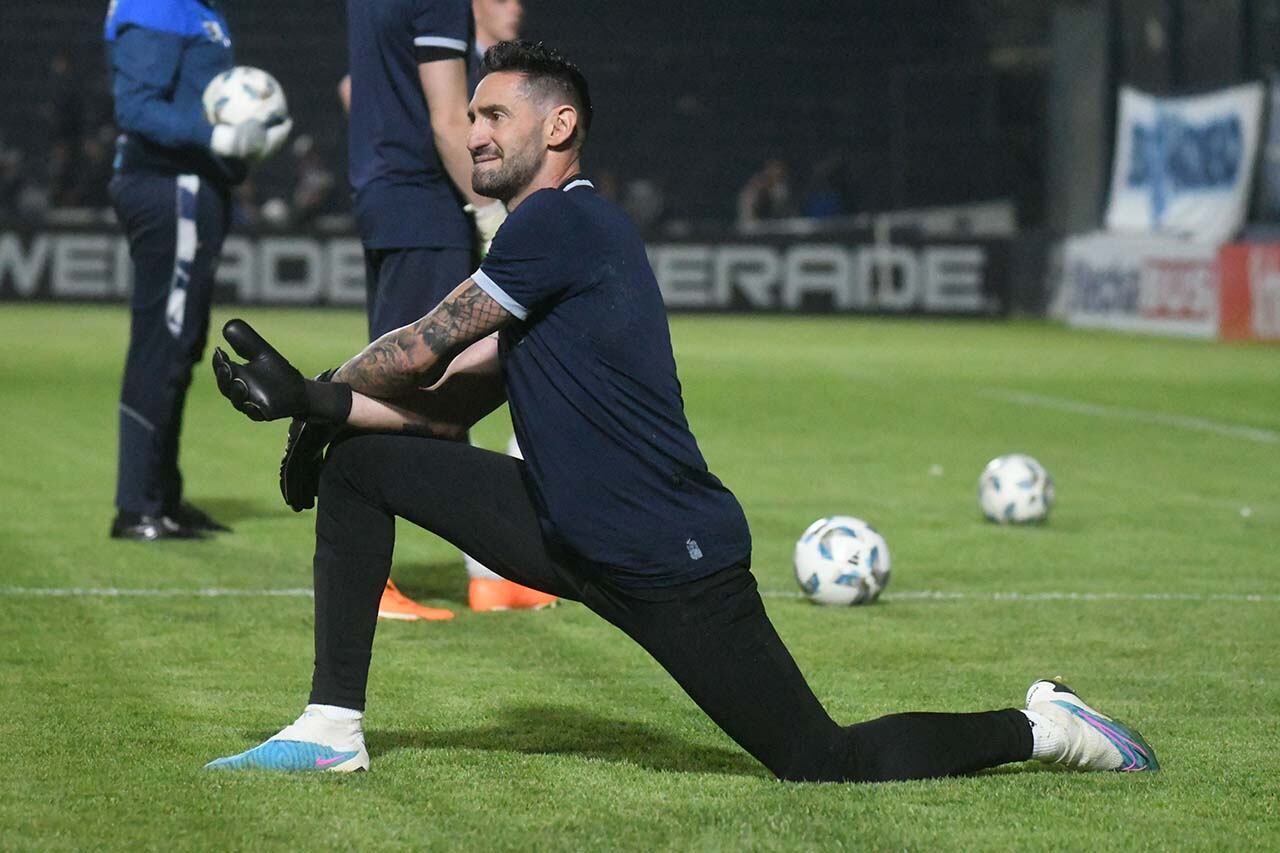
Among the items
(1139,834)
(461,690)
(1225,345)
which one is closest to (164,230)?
(461,690)

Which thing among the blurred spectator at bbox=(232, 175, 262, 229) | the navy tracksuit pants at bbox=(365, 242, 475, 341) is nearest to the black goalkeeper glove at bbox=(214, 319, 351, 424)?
the navy tracksuit pants at bbox=(365, 242, 475, 341)

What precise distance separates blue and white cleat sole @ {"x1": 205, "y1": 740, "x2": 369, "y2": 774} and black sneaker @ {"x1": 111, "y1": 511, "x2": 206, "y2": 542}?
3.81 m

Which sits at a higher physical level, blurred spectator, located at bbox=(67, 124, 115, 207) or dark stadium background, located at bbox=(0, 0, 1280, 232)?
dark stadium background, located at bbox=(0, 0, 1280, 232)

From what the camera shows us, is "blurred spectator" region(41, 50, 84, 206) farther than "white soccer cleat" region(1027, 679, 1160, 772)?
Yes

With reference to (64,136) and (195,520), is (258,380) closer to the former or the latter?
(195,520)

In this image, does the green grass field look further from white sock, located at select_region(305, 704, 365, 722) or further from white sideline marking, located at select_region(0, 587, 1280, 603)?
white sock, located at select_region(305, 704, 365, 722)

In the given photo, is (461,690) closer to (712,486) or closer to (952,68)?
(712,486)

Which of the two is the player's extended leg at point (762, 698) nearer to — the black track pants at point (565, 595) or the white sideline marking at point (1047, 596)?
the black track pants at point (565, 595)

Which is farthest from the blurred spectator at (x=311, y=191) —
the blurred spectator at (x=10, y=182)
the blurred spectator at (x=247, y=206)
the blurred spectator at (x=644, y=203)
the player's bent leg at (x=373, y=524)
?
the player's bent leg at (x=373, y=524)

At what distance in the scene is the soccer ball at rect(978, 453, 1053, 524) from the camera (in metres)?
8.92

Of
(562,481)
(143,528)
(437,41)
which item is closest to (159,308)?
(143,528)

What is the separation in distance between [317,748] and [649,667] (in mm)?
1611

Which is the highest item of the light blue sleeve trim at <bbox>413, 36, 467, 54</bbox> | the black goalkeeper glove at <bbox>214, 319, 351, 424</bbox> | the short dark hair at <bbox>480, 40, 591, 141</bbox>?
the light blue sleeve trim at <bbox>413, 36, 467, 54</bbox>

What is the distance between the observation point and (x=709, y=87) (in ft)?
110
